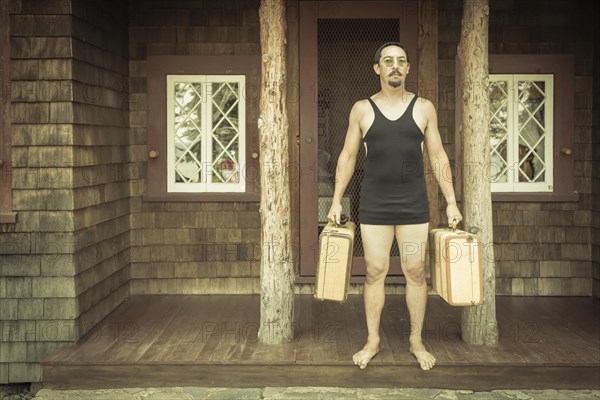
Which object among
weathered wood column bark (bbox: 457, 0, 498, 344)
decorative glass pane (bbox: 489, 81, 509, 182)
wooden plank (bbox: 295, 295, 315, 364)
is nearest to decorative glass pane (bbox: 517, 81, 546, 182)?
decorative glass pane (bbox: 489, 81, 509, 182)

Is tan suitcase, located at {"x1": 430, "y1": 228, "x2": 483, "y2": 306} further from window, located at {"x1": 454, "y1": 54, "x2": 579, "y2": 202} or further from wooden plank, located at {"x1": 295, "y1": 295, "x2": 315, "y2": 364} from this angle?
window, located at {"x1": 454, "y1": 54, "x2": 579, "y2": 202}

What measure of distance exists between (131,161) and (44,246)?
1.55 meters

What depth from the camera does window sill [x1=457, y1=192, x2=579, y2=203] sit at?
19.9ft

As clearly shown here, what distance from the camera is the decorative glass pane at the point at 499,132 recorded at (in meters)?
6.13

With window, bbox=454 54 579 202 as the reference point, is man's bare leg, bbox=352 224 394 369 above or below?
below

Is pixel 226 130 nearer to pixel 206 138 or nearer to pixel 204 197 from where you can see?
pixel 206 138

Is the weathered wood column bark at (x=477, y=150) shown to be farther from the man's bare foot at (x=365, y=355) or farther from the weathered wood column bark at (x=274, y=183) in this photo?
the weathered wood column bark at (x=274, y=183)

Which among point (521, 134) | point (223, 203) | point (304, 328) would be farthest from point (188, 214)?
point (521, 134)

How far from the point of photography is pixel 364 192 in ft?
14.1

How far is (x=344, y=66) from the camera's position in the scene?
19.5 feet

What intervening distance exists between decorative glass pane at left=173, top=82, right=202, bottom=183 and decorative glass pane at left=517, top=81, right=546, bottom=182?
2.72m

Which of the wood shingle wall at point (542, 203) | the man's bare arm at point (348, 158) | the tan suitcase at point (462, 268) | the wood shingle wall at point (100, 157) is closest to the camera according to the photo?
the tan suitcase at point (462, 268)

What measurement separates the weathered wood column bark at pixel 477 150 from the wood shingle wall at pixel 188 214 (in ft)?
6.74

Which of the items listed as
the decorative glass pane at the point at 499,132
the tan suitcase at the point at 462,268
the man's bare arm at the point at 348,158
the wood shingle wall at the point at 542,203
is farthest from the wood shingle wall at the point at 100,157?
the decorative glass pane at the point at 499,132
